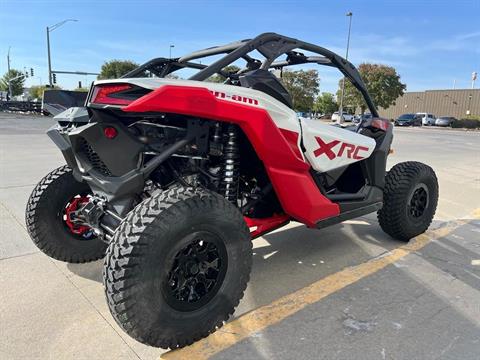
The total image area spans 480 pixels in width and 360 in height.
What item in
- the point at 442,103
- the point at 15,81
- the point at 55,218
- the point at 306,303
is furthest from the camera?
the point at 15,81

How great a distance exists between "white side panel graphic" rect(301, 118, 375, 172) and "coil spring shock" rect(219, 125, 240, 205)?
22.6 inches

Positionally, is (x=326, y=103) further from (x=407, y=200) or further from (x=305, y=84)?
(x=407, y=200)

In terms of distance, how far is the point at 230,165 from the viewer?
2.67m

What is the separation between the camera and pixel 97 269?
334cm

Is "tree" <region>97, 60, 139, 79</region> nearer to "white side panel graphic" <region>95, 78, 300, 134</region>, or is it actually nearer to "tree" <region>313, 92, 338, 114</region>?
"tree" <region>313, 92, 338, 114</region>

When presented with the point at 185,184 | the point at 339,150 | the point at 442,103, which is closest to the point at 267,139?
the point at 185,184

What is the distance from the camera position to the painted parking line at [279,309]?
2.36 metres

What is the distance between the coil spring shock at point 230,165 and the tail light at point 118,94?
65 centimetres

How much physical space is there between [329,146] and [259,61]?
36.5 inches

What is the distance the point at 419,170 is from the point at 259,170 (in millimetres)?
1984

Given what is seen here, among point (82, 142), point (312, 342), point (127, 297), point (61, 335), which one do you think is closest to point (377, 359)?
point (312, 342)

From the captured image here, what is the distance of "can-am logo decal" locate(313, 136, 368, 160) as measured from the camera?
10.2 feet

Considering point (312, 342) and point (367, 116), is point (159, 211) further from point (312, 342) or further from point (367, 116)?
point (367, 116)

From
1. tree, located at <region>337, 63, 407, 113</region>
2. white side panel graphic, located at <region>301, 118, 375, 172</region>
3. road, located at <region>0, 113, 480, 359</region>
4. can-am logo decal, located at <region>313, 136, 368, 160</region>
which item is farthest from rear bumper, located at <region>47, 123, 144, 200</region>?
tree, located at <region>337, 63, 407, 113</region>
